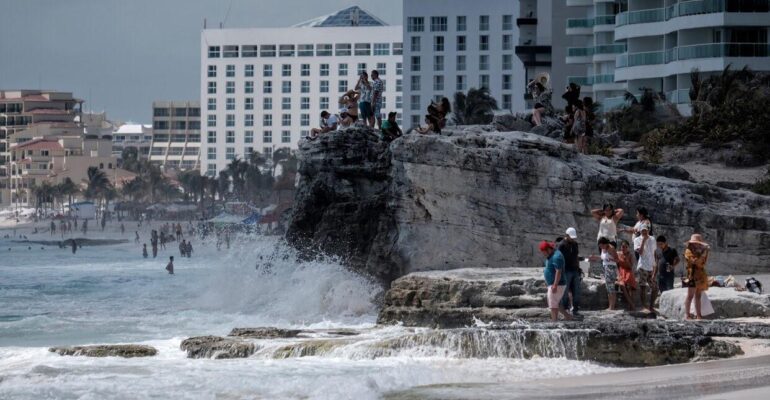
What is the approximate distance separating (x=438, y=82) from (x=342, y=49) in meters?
72.2

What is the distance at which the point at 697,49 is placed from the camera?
55.6 meters

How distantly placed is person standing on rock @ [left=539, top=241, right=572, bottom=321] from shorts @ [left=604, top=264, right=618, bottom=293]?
1.00 m

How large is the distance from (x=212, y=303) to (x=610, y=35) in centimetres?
3439

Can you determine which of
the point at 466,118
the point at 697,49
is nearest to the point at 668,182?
the point at 697,49

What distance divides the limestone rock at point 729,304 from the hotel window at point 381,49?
166142 millimetres

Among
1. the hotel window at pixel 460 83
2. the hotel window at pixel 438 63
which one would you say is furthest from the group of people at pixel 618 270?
the hotel window at pixel 460 83

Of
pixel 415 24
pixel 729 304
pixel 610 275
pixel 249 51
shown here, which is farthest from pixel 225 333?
pixel 249 51

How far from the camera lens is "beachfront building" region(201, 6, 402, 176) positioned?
611 feet

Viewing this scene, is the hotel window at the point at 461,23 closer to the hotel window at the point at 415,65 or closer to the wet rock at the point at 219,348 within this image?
the hotel window at the point at 415,65

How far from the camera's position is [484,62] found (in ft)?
396

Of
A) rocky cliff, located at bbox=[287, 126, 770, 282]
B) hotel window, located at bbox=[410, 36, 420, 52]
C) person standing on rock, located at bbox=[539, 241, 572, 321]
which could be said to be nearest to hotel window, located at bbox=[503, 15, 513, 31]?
hotel window, located at bbox=[410, 36, 420, 52]

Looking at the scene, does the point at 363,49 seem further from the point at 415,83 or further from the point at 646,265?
the point at 646,265

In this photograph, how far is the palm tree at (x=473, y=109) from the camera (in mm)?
89438

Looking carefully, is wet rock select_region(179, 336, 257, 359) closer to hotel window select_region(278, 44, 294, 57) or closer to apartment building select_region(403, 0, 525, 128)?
apartment building select_region(403, 0, 525, 128)
